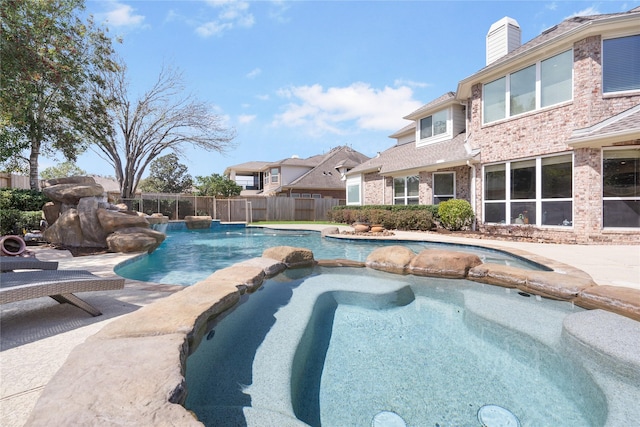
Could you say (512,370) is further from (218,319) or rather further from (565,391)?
(218,319)

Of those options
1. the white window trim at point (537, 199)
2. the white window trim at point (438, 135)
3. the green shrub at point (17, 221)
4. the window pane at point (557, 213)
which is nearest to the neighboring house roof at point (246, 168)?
the white window trim at point (438, 135)

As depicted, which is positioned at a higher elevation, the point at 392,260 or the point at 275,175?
the point at 275,175

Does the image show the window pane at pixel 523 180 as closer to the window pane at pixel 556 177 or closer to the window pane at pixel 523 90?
the window pane at pixel 556 177

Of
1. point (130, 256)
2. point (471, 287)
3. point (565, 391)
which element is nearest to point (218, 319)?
point (565, 391)

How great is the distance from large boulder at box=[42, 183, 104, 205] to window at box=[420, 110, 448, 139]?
14.9 m

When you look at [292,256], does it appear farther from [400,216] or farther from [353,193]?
[353,193]

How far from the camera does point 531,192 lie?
10578 mm

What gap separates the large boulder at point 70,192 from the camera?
9531 millimetres

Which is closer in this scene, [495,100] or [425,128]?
[495,100]

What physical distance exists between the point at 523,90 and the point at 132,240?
1375cm

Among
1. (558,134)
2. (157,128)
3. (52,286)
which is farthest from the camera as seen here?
(157,128)

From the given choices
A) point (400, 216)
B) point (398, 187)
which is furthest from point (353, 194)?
point (400, 216)

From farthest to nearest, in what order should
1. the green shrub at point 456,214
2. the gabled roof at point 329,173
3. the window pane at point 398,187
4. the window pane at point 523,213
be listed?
the gabled roof at point 329,173, the window pane at point 398,187, the green shrub at point 456,214, the window pane at point 523,213

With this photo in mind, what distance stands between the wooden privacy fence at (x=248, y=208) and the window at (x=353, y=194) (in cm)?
362
